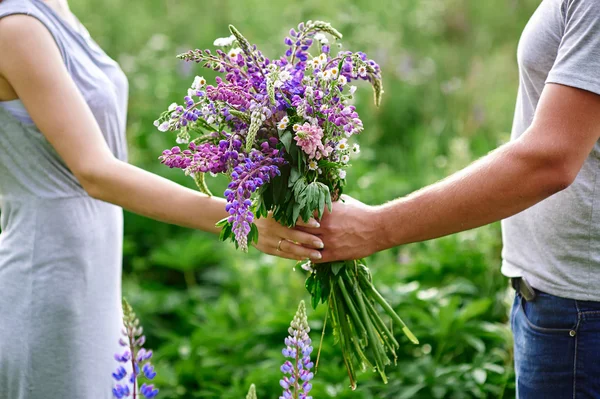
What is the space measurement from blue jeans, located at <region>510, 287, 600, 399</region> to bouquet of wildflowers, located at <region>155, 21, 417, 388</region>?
0.67 metres

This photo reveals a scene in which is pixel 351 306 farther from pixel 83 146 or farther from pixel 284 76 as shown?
pixel 83 146

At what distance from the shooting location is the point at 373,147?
5.74 meters

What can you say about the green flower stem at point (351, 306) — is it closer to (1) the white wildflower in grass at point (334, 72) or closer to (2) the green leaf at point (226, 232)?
(2) the green leaf at point (226, 232)

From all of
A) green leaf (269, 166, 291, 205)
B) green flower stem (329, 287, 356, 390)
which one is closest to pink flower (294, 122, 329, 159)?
green leaf (269, 166, 291, 205)

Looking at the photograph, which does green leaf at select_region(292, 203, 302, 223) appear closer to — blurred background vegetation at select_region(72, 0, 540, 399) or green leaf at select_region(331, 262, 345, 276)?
green leaf at select_region(331, 262, 345, 276)

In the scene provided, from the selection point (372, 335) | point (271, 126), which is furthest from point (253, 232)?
point (372, 335)

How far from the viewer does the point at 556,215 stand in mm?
1865

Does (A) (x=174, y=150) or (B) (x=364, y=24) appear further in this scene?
(B) (x=364, y=24)

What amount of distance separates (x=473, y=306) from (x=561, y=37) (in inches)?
71.6

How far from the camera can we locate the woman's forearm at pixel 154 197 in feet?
6.65

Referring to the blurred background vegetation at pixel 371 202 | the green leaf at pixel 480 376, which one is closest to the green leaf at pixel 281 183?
the blurred background vegetation at pixel 371 202

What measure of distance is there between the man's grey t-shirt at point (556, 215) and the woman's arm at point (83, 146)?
23.5 inches

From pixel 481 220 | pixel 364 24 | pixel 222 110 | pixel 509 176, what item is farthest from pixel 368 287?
pixel 364 24

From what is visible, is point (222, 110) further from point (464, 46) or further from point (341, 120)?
point (464, 46)
